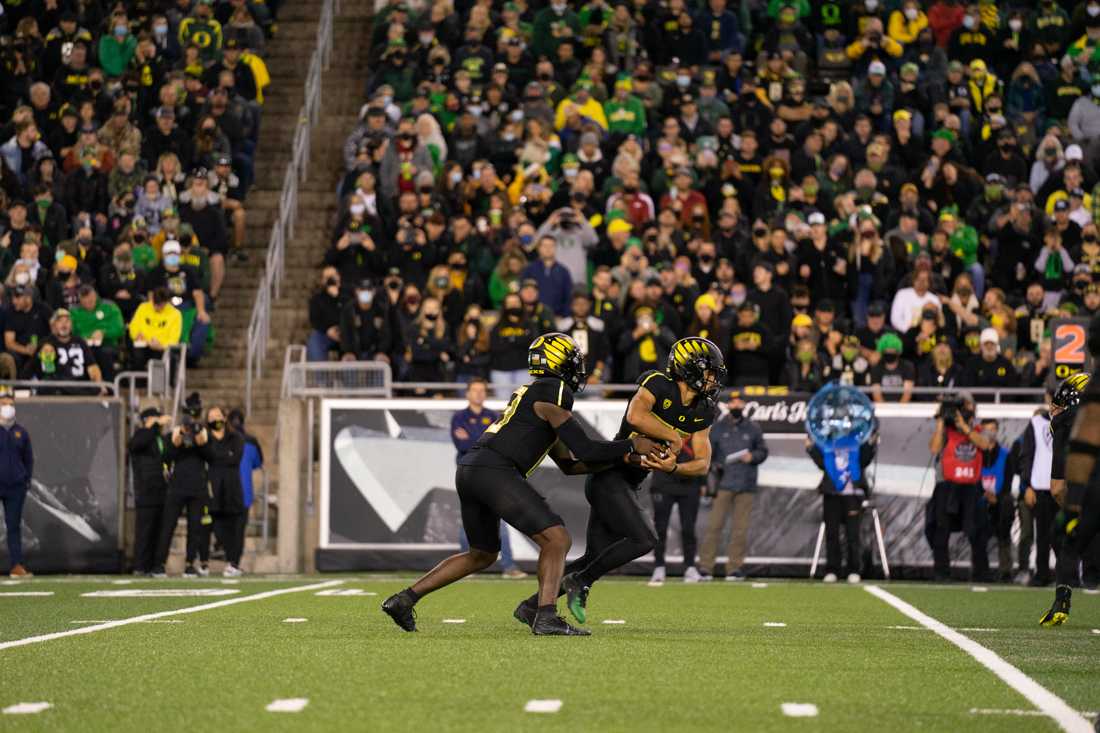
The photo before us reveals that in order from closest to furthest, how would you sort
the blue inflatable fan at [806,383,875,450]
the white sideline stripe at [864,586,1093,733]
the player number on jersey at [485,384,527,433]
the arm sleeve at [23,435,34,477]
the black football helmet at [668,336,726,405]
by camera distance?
the white sideline stripe at [864,586,1093,733] < the player number on jersey at [485,384,527,433] < the black football helmet at [668,336,726,405] < the blue inflatable fan at [806,383,875,450] < the arm sleeve at [23,435,34,477]

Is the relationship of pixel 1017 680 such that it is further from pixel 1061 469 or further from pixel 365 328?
pixel 365 328

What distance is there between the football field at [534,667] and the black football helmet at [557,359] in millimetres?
1587

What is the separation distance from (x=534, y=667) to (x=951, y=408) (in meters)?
12.9

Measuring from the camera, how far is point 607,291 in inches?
929

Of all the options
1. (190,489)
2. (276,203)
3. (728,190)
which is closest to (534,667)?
(190,489)

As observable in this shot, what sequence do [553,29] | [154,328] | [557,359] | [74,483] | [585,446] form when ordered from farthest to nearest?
1. [553,29]
2. [154,328]
3. [74,483]
4. [557,359]
5. [585,446]

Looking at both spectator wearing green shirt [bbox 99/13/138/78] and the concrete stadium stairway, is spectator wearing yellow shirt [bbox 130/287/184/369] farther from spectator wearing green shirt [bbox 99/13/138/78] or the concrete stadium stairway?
spectator wearing green shirt [bbox 99/13/138/78]

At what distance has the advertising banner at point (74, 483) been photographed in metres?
23.1

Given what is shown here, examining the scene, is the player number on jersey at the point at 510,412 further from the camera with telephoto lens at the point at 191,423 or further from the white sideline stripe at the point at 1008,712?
the camera with telephoto lens at the point at 191,423

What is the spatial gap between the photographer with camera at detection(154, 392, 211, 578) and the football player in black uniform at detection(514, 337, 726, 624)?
9.76m

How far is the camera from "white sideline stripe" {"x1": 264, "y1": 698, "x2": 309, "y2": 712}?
804cm

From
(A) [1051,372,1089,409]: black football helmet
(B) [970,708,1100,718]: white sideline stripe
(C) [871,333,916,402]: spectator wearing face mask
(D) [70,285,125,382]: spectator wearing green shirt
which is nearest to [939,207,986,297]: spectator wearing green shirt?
(C) [871,333,916,402]: spectator wearing face mask

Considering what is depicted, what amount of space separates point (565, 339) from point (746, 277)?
1281 cm

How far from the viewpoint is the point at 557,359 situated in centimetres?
1205
